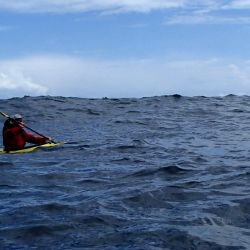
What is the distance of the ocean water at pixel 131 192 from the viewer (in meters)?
7.83

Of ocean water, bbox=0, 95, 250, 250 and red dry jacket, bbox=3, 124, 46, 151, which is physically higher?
red dry jacket, bbox=3, 124, 46, 151

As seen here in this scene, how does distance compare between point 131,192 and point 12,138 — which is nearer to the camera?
point 131,192

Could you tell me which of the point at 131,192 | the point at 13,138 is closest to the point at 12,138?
the point at 13,138

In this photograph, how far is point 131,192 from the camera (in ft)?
34.8

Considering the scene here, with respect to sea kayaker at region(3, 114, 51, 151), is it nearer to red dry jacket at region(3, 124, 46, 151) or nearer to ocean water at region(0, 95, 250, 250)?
red dry jacket at region(3, 124, 46, 151)

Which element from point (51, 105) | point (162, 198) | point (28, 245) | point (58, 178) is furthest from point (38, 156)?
point (51, 105)

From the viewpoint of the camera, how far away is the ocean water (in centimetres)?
783

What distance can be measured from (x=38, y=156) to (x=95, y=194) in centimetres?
606

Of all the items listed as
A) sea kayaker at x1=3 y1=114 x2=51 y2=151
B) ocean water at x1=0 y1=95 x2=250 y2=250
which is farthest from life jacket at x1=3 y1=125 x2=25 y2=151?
ocean water at x1=0 y1=95 x2=250 y2=250

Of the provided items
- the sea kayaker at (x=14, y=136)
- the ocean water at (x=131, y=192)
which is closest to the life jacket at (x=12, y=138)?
the sea kayaker at (x=14, y=136)

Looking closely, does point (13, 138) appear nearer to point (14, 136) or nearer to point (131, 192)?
point (14, 136)

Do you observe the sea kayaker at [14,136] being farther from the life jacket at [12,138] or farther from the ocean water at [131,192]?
the ocean water at [131,192]

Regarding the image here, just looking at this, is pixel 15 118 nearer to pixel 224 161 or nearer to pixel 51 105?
pixel 224 161

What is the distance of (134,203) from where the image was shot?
32.1 ft
